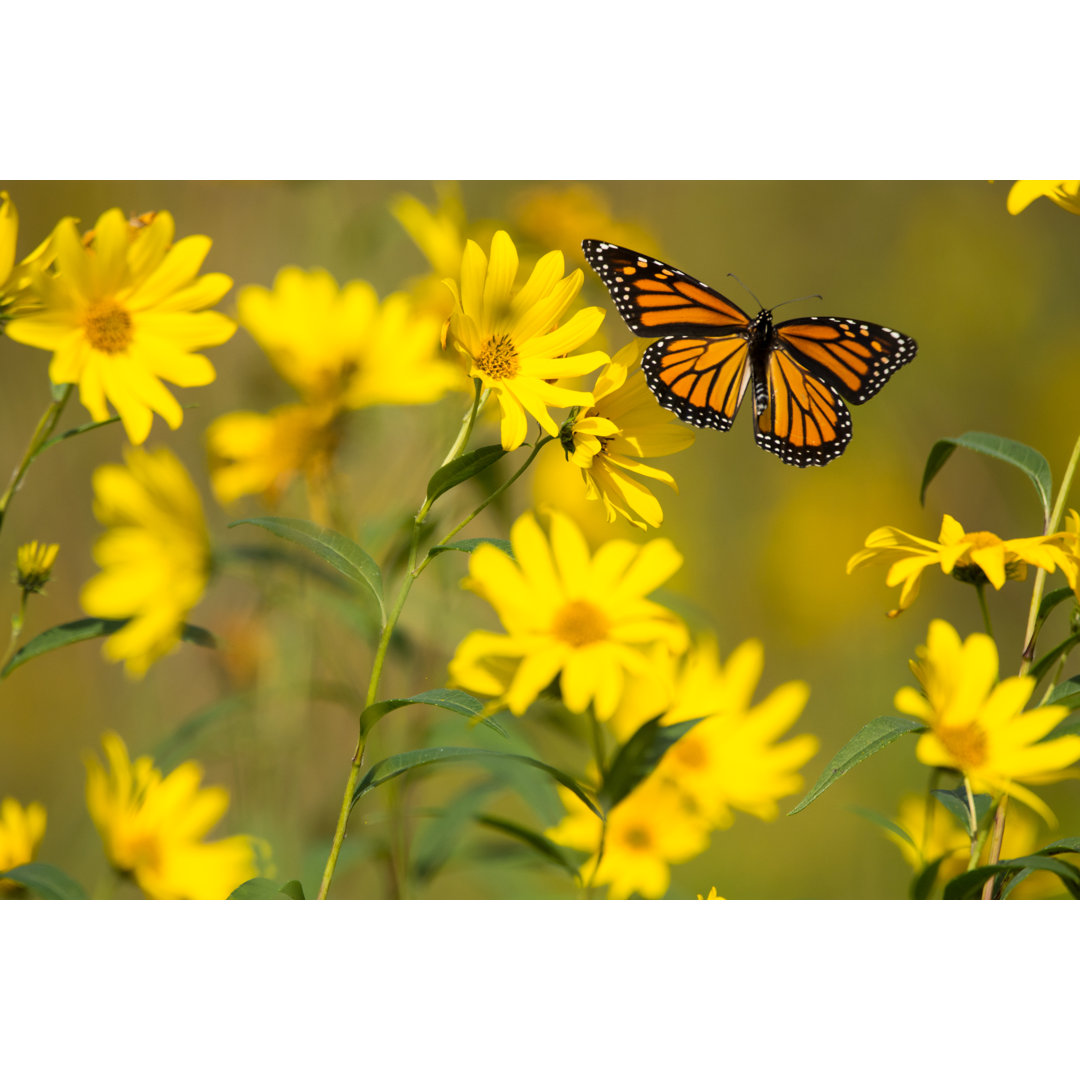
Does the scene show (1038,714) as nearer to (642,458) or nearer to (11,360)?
(642,458)

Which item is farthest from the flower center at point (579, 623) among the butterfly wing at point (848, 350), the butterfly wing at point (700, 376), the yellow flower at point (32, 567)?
the yellow flower at point (32, 567)

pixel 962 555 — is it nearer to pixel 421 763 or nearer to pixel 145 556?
pixel 421 763

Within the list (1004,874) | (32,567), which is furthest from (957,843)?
(32,567)

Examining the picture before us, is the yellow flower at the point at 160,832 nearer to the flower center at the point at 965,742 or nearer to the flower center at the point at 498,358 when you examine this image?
the flower center at the point at 498,358
